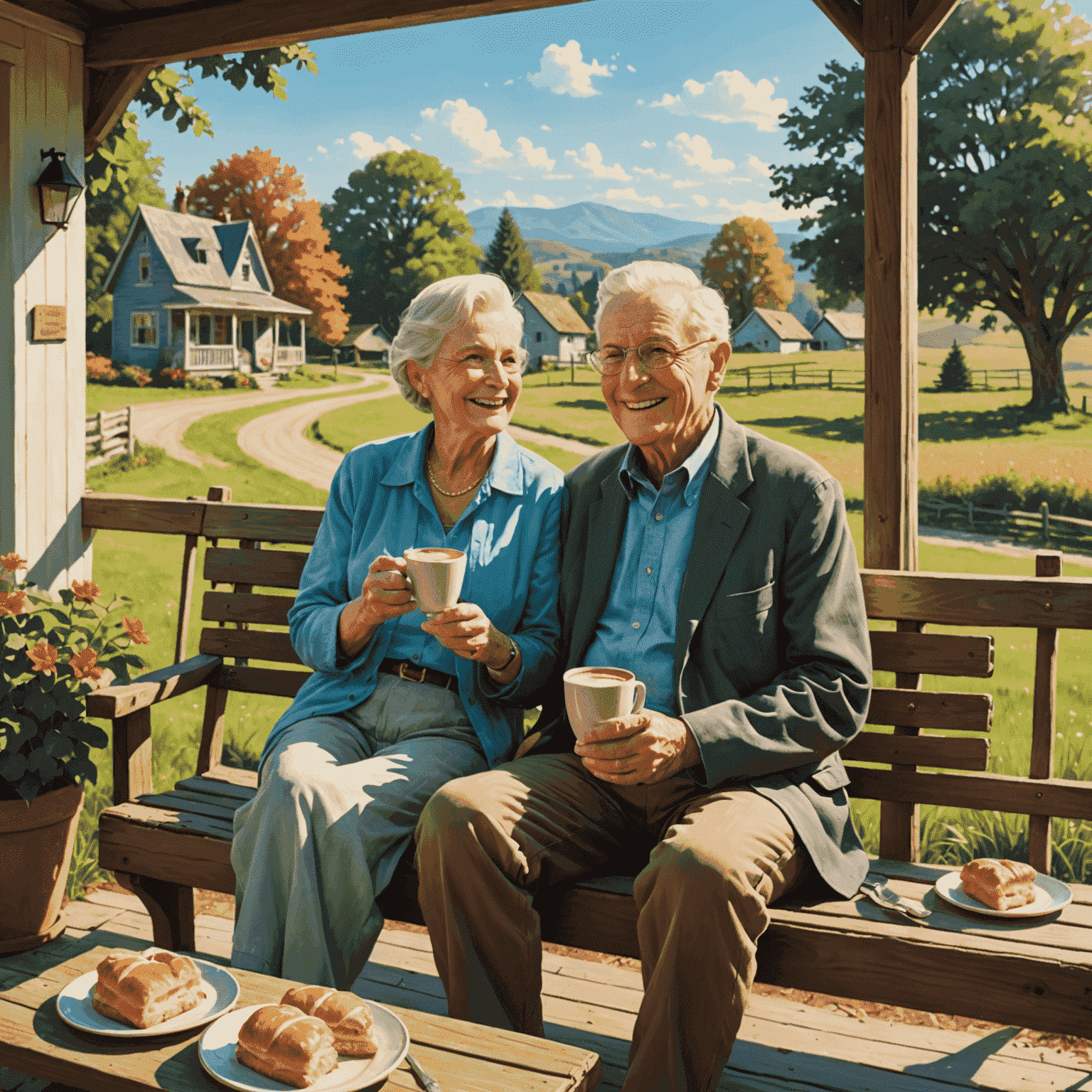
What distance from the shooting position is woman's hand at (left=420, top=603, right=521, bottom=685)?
2203mm

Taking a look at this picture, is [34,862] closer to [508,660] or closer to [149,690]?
[149,690]

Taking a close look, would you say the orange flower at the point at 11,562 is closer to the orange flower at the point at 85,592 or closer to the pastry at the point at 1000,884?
the orange flower at the point at 85,592

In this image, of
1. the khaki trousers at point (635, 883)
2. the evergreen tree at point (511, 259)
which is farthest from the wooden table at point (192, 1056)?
the evergreen tree at point (511, 259)

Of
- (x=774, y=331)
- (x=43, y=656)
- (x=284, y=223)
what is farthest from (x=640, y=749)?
(x=284, y=223)

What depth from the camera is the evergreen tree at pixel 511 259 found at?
8398 millimetres

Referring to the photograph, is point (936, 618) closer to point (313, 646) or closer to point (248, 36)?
point (313, 646)

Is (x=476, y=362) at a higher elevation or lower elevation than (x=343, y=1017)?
higher

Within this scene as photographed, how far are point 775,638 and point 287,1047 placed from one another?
1288 millimetres

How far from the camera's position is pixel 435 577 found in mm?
2096

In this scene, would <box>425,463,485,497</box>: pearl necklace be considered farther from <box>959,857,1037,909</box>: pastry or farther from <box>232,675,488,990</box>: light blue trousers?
<box>959,857,1037,909</box>: pastry

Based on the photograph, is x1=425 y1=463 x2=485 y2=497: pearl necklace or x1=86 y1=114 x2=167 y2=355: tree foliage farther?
x1=86 y1=114 x2=167 y2=355: tree foliage

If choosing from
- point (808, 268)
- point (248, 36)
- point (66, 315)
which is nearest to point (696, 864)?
point (248, 36)

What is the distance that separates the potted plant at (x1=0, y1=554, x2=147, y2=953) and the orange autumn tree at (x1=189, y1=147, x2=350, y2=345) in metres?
5.48

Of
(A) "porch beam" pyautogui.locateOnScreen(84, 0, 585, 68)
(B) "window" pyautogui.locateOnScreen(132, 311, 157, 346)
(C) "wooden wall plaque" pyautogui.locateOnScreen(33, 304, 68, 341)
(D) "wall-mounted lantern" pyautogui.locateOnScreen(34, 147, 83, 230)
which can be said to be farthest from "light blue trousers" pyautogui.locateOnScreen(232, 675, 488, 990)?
(B) "window" pyautogui.locateOnScreen(132, 311, 157, 346)
